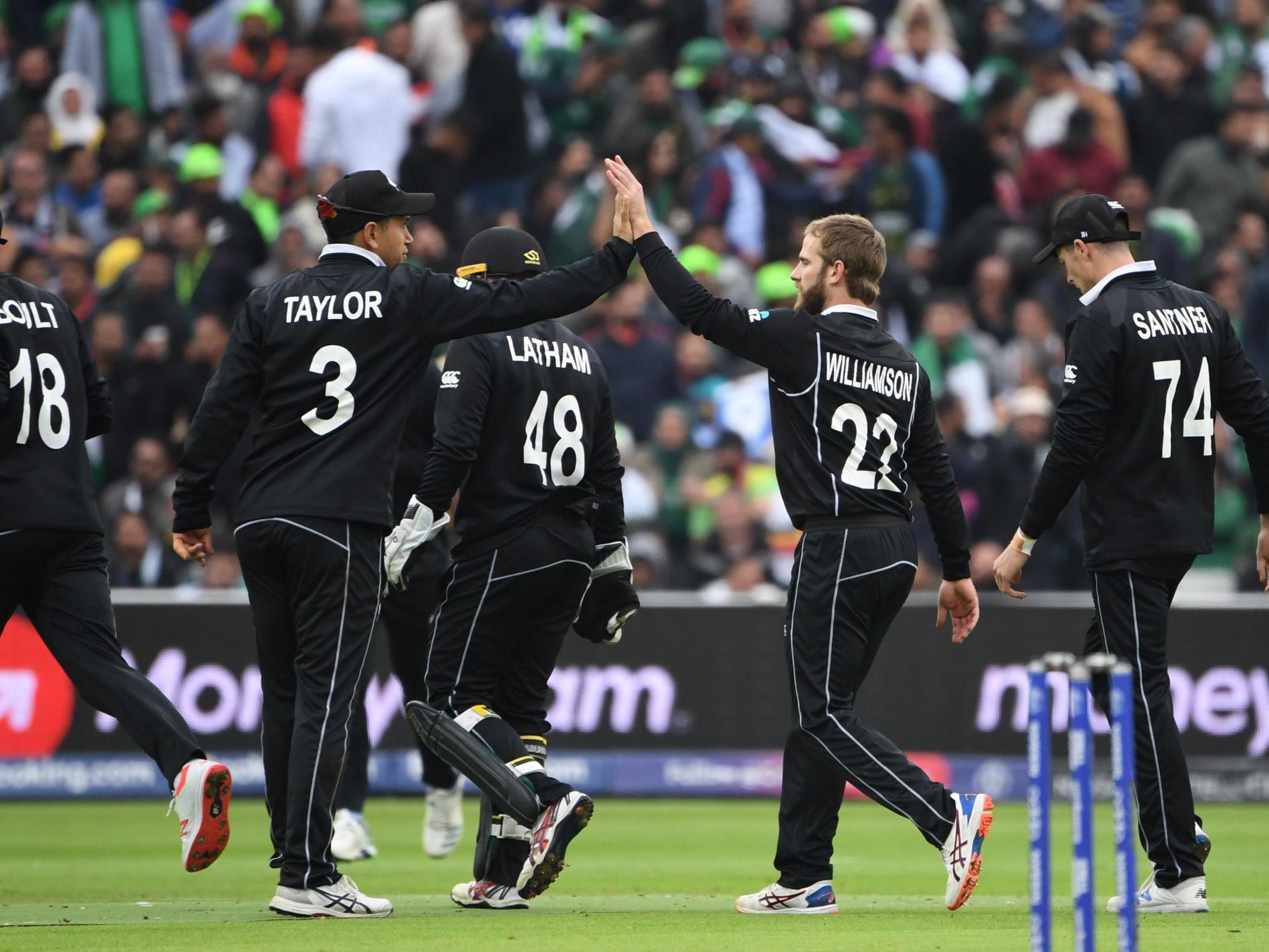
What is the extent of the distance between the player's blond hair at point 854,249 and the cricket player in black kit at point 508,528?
1.12 m

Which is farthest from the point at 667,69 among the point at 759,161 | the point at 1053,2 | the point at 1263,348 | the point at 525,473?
the point at 525,473

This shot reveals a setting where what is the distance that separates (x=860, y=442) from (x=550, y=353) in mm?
1312

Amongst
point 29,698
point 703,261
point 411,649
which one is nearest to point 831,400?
point 411,649

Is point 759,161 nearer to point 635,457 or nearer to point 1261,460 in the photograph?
point 635,457

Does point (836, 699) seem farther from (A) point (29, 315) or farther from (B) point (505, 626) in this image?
(A) point (29, 315)

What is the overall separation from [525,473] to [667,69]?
40.2 feet

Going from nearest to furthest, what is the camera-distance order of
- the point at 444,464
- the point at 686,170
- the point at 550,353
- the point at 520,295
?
1. the point at 520,295
2. the point at 444,464
3. the point at 550,353
4. the point at 686,170

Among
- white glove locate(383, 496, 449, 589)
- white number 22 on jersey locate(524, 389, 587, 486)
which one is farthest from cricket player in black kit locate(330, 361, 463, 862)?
white glove locate(383, 496, 449, 589)

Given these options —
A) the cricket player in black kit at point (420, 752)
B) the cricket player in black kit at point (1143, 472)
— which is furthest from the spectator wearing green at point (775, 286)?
the cricket player in black kit at point (1143, 472)

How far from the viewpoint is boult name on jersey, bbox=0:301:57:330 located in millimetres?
7094

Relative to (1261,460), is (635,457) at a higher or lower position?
higher

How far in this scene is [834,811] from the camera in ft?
23.6

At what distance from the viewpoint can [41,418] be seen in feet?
23.3

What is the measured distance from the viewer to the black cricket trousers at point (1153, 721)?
7020mm
